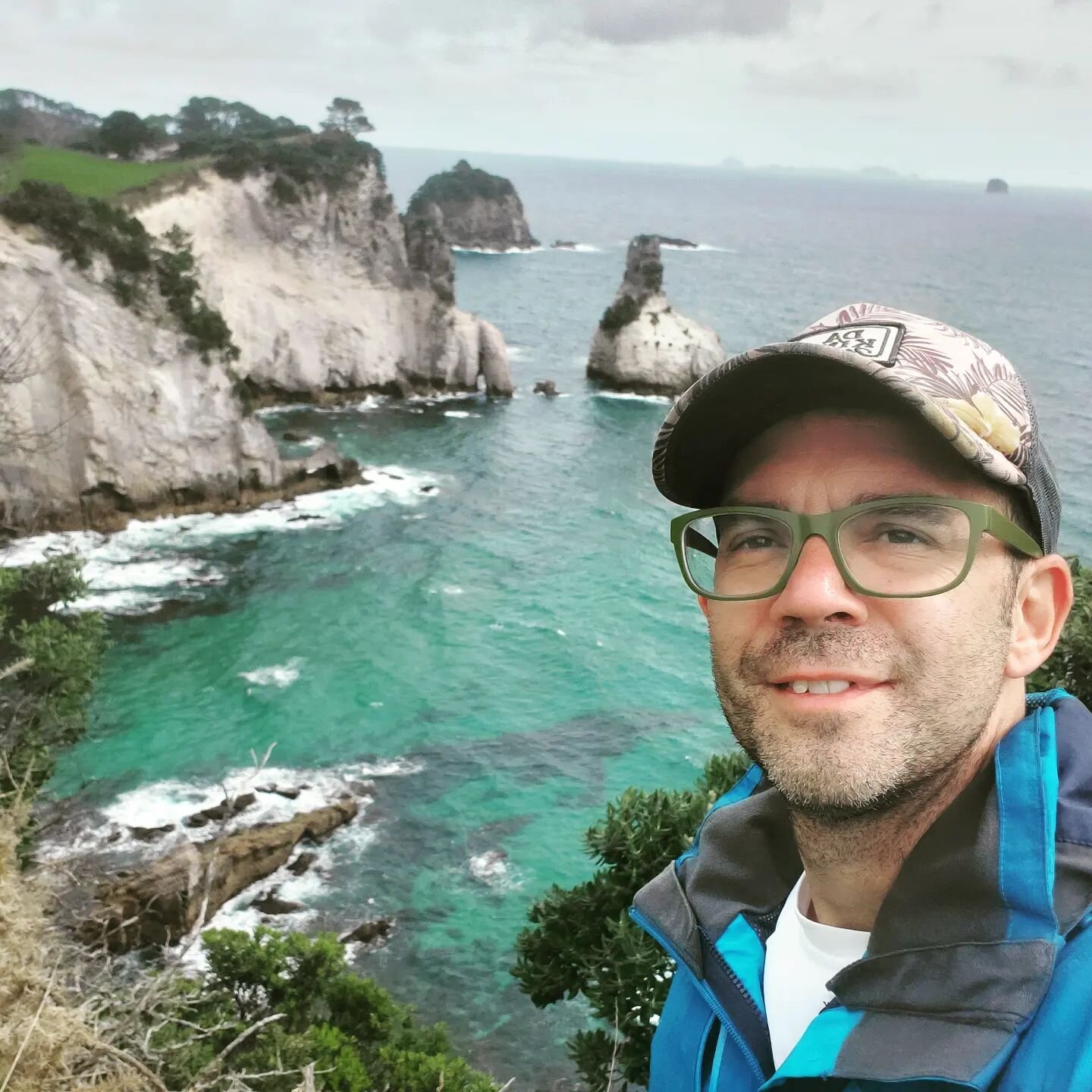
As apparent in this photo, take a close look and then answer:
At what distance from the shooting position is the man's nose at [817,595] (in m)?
2.52

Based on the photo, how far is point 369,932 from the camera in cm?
1922

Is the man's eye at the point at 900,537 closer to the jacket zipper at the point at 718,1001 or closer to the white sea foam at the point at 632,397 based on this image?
the jacket zipper at the point at 718,1001

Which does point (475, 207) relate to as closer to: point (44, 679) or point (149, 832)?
point (149, 832)

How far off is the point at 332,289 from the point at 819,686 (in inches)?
2297

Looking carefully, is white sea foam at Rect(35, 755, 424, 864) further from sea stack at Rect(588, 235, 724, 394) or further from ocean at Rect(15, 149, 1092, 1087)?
sea stack at Rect(588, 235, 724, 394)

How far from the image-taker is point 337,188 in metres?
57.4

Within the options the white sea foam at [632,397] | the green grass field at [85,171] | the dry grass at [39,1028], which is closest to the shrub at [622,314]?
the white sea foam at [632,397]

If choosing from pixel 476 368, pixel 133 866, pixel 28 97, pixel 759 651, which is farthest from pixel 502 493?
pixel 28 97

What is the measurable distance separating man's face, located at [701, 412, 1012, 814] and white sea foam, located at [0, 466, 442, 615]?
1126 inches

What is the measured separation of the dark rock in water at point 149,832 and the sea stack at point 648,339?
5066cm

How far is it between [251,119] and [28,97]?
92.5 ft

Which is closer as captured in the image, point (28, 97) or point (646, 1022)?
point (646, 1022)

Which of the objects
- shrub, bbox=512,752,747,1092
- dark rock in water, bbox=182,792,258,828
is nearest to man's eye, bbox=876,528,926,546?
shrub, bbox=512,752,747,1092

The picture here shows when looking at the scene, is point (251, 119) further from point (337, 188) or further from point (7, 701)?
point (7, 701)
